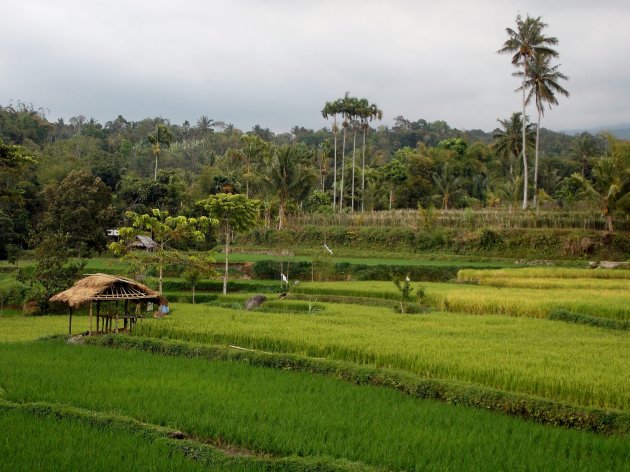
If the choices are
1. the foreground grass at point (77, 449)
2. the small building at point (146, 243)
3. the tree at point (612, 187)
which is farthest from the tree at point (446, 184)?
the foreground grass at point (77, 449)

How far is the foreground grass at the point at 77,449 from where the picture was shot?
6477mm

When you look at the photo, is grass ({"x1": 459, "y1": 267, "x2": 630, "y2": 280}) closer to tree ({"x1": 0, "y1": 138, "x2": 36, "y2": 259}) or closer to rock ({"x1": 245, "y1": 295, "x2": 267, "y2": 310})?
rock ({"x1": 245, "y1": 295, "x2": 267, "y2": 310})

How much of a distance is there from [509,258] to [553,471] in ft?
99.3

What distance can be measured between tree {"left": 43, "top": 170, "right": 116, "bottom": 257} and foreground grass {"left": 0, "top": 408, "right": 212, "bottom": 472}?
95.1ft

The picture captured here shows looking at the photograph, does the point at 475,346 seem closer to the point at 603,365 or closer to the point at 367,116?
the point at 603,365

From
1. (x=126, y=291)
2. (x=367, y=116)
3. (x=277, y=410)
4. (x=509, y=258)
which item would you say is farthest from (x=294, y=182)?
(x=277, y=410)

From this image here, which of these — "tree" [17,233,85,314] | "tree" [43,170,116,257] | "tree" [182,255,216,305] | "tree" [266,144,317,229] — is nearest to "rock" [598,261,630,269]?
"tree" [182,255,216,305]

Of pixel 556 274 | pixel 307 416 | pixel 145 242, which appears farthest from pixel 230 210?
pixel 307 416

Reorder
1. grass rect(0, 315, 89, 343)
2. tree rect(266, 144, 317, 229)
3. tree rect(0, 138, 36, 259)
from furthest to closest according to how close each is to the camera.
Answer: tree rect(266, 144, 317, 229) → tree rect(0, 138, 36, 259) → grass rect(0, 315, 89, 343)

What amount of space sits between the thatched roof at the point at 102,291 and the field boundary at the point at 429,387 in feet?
7.03

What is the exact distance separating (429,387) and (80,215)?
1170 inches

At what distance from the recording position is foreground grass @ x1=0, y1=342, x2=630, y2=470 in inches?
276

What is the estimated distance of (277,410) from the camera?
28.6 feet

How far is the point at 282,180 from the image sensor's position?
4362 centimetres
